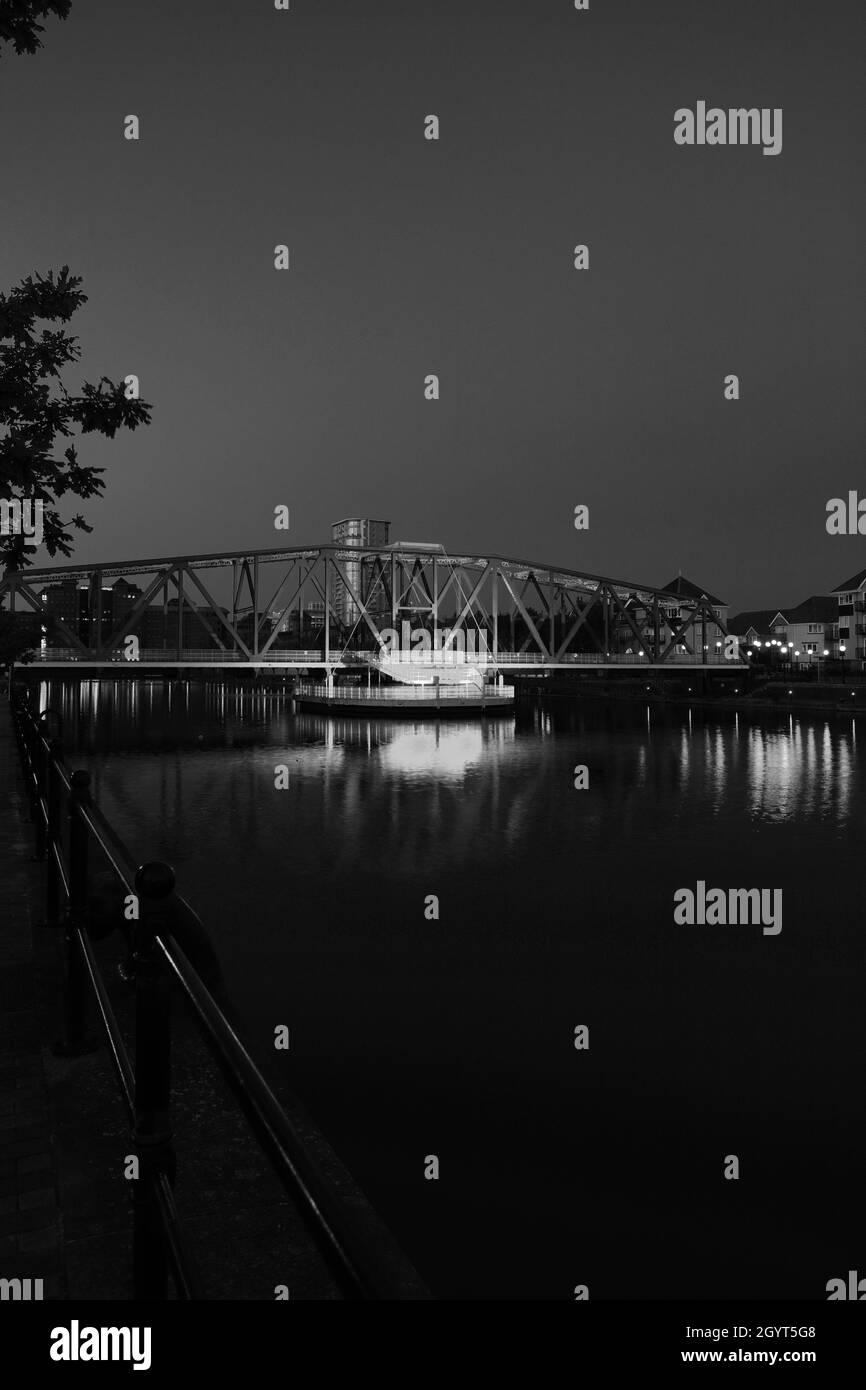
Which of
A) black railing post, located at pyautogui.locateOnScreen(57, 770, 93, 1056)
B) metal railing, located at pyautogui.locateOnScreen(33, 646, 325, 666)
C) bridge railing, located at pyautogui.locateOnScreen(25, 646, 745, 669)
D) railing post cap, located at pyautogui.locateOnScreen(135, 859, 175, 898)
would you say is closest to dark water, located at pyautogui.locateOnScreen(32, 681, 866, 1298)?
black railing post, located at pyautogui.locateOnScreen(57, 770, 93, 1056)

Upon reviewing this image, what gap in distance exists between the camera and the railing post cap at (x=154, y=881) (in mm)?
2664

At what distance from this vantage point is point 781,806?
100ft

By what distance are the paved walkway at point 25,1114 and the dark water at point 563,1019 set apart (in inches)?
131

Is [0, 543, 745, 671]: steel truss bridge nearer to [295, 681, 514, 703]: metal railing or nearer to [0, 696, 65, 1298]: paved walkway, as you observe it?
[295, 681, 514, 703]: metal railing

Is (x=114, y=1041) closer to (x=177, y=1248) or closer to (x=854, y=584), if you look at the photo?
(x=177, y=1248)

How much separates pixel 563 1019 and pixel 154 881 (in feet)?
32.1

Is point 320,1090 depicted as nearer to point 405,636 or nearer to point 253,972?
point 253,972

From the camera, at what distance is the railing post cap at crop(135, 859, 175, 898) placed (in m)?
2.66

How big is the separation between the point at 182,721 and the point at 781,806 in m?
59.3

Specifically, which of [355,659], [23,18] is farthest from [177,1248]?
[355,659]

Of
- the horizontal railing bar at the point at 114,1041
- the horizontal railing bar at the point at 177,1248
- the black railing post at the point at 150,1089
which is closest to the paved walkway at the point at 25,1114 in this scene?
the horizontal railing bar at the point at 114,1041

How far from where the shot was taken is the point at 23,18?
6.00 metres
